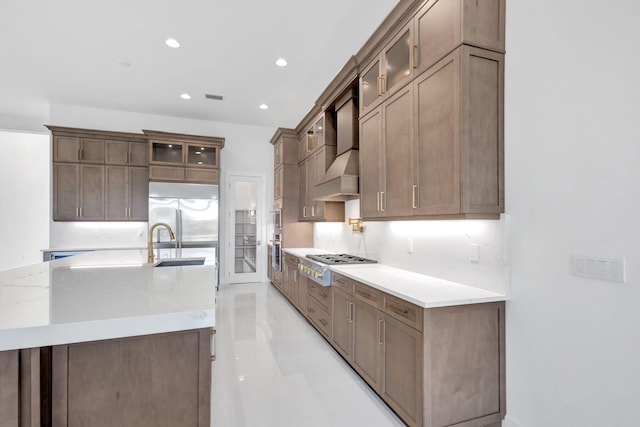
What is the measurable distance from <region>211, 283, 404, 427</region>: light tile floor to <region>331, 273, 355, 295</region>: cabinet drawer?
0.73 metres

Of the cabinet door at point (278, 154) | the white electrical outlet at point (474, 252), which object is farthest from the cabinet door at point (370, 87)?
the cabinet door at point (278, 154)

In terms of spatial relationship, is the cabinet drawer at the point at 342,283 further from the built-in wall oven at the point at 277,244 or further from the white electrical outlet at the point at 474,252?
the built-in wall oven at the point at 277,244

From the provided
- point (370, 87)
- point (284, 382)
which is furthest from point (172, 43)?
point (284, 382)

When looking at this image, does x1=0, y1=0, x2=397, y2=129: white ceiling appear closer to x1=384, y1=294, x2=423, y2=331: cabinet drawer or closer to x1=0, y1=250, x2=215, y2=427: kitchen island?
x1=384, y1=294, x2=423, y2=331: cabinet drawer

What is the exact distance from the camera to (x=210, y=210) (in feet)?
18.0

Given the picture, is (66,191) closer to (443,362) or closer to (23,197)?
(23,197)

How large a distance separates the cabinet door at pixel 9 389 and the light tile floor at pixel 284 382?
1.30 meters

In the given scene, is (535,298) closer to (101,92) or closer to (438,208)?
(438,208)

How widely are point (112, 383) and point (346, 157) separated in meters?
2.84

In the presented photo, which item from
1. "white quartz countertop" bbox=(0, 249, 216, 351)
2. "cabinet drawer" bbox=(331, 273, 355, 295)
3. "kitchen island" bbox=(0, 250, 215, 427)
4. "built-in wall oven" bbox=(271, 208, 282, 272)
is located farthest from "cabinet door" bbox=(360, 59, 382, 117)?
"built-in wall oven" bbox=(271, 208, 282, 272)

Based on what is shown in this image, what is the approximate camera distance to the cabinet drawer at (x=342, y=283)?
2.69 metres

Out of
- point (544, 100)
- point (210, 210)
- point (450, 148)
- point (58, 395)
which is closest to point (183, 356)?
point (58, 395)

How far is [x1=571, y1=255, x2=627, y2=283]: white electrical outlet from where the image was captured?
1.38m

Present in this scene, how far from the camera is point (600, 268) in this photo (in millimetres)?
1451
